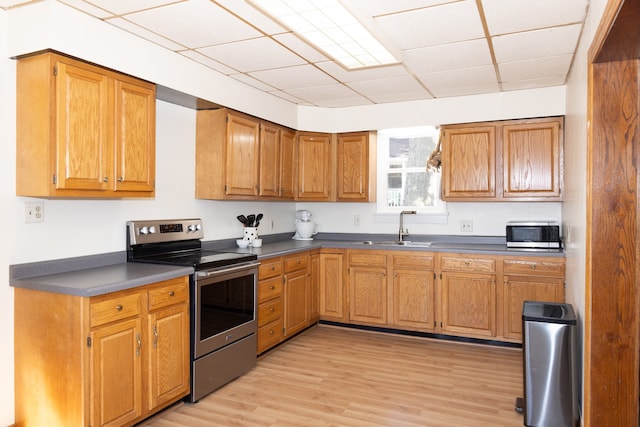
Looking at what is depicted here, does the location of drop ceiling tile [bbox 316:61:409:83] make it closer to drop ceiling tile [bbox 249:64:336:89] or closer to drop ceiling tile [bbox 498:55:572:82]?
drop ceiling tile [bbox 249:64:336:89]

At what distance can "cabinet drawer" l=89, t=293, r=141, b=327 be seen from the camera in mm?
2328

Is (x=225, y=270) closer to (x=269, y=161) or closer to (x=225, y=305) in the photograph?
(x=225, y=305)

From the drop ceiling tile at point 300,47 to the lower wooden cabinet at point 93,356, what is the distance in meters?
1.70

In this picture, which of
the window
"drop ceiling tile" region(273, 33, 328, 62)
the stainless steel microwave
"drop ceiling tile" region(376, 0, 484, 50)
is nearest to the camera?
"drop ceiling tile" region(376, 0, 484, 50)

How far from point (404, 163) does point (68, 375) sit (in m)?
3.80

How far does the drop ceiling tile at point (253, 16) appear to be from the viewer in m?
2.44

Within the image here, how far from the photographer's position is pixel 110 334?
243 centimetres

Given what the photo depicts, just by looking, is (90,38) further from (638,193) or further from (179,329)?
(638,193)

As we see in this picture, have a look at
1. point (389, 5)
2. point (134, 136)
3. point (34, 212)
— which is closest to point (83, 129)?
point (134, 136)

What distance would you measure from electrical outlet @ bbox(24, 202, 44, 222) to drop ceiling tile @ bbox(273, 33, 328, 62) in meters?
1.73

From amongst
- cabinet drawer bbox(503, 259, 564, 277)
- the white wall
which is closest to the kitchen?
the white wall

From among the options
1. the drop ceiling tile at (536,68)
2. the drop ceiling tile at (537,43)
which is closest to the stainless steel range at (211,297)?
the drop ceiling tile at (537,43)

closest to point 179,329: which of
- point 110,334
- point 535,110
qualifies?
point 110,334

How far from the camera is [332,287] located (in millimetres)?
4742
